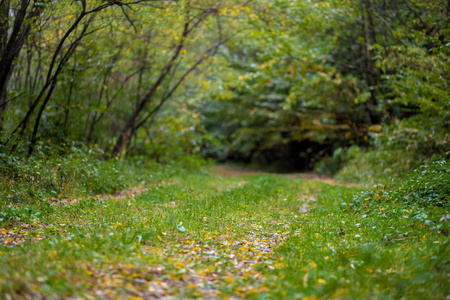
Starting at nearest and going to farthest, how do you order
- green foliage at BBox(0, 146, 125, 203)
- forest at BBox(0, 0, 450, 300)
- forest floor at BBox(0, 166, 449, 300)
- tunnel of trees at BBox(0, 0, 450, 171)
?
forest floor at BBox(0, 166, 449, 300), forest at BBox(0, 0, 450, 300), green foliage at BBox(0, 146, 125, 203), tunnel of trees at BBox(0, 0, 450, 171)

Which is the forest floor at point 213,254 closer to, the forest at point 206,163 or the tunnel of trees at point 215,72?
the forest at point 206,163

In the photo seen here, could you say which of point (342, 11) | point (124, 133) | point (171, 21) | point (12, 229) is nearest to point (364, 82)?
point (342, 11)

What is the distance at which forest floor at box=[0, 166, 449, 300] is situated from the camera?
10.9 ft

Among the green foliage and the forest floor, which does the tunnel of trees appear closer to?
the green foliage

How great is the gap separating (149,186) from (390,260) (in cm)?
664

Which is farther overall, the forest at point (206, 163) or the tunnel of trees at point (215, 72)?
the tunnel of trees at point (215, 72)

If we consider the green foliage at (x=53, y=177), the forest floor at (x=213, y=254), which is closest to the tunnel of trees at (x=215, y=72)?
the green foliage at (x=53, y=177)

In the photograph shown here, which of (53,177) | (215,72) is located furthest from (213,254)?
(215,72)

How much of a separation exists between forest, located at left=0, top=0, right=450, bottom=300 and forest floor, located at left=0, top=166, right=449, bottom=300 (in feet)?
0.09

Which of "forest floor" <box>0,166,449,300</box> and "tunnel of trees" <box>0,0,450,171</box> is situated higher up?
"tunnel of trees" <box>0,0,450,171</box>

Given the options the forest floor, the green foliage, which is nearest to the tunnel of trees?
the green foliage

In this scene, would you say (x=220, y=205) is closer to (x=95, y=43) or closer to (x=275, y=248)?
(x=275, y=248)

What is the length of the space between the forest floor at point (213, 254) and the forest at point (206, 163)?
0.09 feet

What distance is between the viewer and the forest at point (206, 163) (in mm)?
3721
